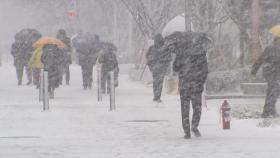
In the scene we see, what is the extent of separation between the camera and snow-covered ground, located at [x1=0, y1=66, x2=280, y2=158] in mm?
11039

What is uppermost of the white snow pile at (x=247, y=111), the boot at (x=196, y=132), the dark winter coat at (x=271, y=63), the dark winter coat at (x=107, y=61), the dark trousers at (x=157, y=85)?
the dark winter coat at (x=271, y=63)

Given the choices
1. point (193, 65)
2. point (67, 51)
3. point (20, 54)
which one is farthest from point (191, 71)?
point (20, 54)

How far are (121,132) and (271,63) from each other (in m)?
3.19

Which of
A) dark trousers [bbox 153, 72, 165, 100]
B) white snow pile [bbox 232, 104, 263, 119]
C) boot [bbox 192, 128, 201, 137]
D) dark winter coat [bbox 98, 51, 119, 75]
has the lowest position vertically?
white snow pile [bbox 232, 104, 263, 119]

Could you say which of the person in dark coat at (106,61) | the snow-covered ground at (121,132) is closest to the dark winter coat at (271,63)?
the snow-covered ground at (121,132)

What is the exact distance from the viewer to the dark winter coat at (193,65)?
1230 centimetres

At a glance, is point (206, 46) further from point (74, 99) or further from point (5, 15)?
point (5, 15)

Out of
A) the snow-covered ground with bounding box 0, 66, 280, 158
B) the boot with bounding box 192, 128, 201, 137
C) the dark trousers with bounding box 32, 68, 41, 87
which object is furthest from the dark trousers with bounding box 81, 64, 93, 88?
the boot with bounding box 192, 128, 201, 137

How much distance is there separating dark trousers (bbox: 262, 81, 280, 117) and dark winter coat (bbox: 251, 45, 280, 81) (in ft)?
0.48

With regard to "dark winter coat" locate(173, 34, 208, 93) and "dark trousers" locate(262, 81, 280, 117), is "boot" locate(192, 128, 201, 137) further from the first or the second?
"dark trousers" locate(262, 81, 280, 117)

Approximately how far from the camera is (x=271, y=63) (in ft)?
46.8

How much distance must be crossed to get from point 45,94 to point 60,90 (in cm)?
715

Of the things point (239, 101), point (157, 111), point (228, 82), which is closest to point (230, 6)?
point (228, 82)

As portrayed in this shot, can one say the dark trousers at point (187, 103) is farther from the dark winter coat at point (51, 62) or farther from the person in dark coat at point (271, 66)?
the dark winter coat at point (51, 62)
